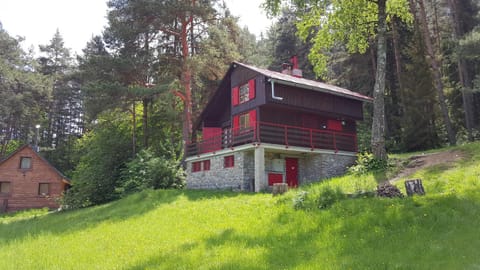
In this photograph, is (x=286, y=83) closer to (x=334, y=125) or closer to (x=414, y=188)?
(x=334, y=125)

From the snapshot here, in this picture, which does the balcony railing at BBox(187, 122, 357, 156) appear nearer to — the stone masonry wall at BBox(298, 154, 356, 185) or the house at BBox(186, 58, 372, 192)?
the house at BBox(186, 58, 372, 192)

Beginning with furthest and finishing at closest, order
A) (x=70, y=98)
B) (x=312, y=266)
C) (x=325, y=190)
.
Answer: (x=70, y=98)
(x=325, y=190)
(x=312, y=266)

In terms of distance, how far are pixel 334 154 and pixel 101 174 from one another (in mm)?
16164

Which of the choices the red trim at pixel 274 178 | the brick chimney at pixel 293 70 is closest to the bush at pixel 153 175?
the red trim at pixel 274 178

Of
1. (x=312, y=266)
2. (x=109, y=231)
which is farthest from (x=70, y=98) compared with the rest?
(x=312, y=266)

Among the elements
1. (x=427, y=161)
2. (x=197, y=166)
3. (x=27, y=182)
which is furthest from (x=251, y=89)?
(x=27, y=182)

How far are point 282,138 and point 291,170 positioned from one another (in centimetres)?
233

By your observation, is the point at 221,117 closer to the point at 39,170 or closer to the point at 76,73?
the point at 76,73

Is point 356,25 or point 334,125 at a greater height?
point 356,25

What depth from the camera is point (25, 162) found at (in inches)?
1383

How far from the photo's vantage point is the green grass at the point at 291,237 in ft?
24.1

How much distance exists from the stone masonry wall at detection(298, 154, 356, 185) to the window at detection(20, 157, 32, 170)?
25.8m

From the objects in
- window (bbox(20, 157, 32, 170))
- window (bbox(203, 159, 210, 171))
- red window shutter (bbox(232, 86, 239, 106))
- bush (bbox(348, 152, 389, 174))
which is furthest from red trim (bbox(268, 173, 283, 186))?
window (bbox(20, 157, 32, 170))

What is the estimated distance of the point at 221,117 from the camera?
26688mm
